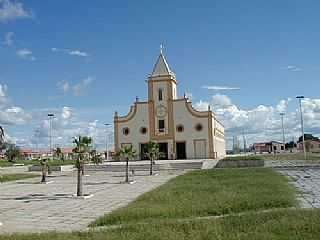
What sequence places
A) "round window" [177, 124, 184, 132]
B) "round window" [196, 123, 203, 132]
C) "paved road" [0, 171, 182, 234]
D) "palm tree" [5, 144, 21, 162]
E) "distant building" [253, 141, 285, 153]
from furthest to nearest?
"distant building" [253, 141, 285, 153] < "palm tree" [5, 144, 21, 162] < "round window" [177, 124, 184, 132] < "round window" [196, 123, 203, 132] < "paved road" [0, 171, 182, 234]

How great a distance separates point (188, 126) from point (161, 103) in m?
4.72

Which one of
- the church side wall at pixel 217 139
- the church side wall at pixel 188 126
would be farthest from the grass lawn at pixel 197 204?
the church side wall at pixel 217 139

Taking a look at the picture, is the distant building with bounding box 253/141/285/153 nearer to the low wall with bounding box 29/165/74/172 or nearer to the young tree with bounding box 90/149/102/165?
the low wall with bounding box 29/165/74/172

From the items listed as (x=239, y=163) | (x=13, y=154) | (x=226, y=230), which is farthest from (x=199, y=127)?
(x=226, y=230)

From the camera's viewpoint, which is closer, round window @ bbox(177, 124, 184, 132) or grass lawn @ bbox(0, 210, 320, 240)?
grass lawn @ bbox(0, 210, 320, 240)

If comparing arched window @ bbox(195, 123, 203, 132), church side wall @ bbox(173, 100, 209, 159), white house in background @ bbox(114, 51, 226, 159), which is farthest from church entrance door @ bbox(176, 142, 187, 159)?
arched window @ bbox(195, 123, 203, 132)

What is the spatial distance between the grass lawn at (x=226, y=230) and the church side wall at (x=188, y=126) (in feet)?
→ 159

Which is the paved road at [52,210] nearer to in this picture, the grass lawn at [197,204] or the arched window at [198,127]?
the grass lawn at [197,204]

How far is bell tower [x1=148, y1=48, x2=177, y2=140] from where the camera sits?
60156mm

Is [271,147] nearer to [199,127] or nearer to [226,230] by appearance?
[199,127]

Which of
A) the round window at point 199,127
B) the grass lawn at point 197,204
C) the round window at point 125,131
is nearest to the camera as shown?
the grass lawn at point 197,204

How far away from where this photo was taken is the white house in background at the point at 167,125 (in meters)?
59.3

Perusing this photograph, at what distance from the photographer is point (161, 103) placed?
6116 centimetres

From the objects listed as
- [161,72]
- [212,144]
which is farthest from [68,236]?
[161,72]
